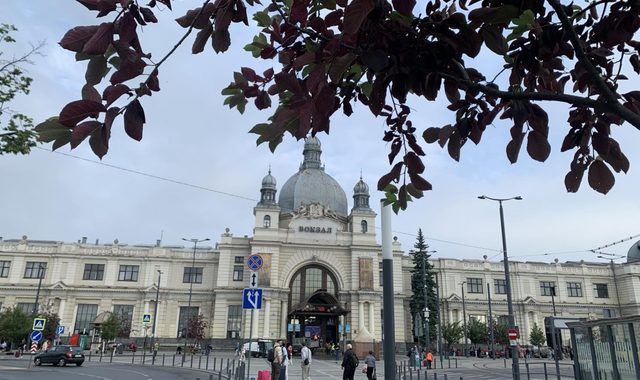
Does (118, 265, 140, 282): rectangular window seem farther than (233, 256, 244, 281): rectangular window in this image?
Yes

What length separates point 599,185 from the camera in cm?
298

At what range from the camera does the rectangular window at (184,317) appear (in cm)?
5553

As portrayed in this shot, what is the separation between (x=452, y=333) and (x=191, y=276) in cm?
3267

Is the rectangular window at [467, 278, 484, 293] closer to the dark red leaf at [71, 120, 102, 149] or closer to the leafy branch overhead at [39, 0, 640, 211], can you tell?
the leafy branch overhead at [39, 0, 640, 211]

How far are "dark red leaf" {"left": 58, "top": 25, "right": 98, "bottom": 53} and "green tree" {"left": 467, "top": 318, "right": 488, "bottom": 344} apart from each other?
6077cm

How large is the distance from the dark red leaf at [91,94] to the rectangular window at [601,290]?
7413 centimetres

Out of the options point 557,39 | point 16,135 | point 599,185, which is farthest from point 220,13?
point 16,135

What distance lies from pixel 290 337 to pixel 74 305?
1018 inches

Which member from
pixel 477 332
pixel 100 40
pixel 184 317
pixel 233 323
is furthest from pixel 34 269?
pixel 100 40

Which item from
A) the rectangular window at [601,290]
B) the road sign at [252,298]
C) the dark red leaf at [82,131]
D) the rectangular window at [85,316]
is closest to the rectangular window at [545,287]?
the rectangular window at [601,290]

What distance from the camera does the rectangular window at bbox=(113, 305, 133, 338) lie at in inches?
2116

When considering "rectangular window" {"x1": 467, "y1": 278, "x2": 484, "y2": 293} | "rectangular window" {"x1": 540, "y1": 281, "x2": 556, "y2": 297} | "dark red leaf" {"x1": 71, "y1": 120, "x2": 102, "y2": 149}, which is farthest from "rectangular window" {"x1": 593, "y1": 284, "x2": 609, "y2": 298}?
"dark red leaf" {"x1": 71, "y1": 120, "x2": 102, "y2": 149}

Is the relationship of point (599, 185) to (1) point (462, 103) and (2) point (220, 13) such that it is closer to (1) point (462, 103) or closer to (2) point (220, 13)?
(1) point (462, 103)

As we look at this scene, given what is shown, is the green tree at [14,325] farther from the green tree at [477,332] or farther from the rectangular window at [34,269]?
the green tree at [477,332]
